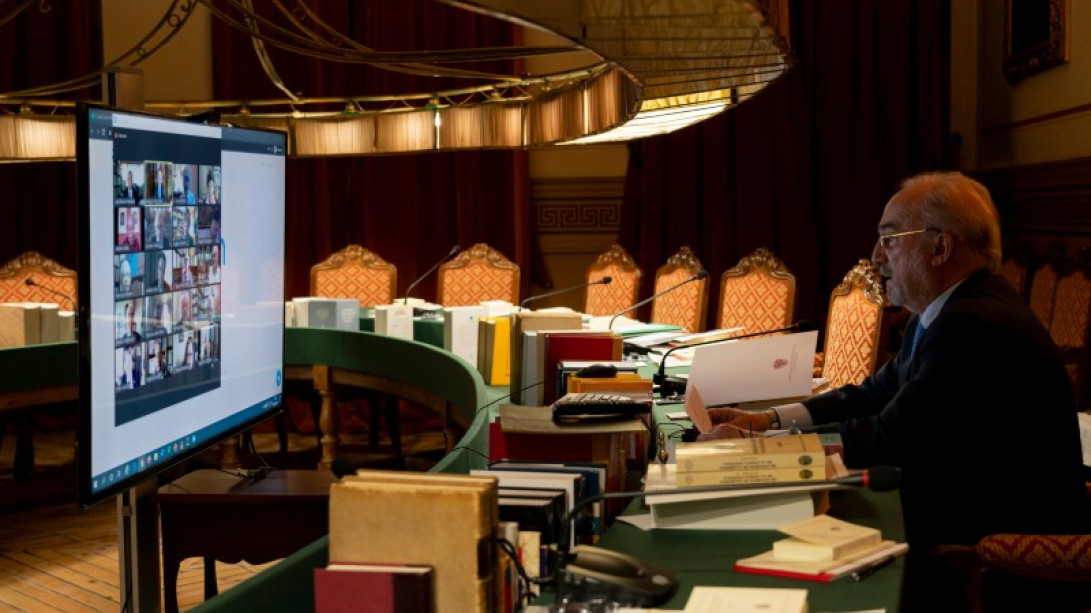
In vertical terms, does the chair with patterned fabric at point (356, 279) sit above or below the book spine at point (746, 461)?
above

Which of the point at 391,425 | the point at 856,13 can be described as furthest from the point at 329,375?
the point at 856,13

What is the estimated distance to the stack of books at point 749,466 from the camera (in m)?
1.94

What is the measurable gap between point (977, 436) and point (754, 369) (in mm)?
650

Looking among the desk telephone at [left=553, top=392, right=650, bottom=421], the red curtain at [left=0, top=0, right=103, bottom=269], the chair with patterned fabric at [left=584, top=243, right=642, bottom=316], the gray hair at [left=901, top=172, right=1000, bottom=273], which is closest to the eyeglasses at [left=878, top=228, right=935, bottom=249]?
the gray hair at [left=901, top=172, right=1000, bottom=273]

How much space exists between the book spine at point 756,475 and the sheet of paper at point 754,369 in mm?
933

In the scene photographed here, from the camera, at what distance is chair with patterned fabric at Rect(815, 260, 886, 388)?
4.19 meters

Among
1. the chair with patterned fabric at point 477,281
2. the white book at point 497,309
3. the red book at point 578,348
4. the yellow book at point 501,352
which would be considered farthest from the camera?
the chair with patterned fabric at point 477,281

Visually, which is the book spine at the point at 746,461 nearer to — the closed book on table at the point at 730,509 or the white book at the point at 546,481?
the closed book on table at the point at 730,509

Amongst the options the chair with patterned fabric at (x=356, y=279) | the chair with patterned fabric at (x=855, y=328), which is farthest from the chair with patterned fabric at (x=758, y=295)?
the chair with patterned fabric at (x=356, y=279)

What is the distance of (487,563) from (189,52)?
699cm

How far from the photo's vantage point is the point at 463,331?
459 cm

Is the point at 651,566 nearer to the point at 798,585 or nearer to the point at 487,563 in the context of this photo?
the point at 798,585

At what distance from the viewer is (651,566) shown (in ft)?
5.33

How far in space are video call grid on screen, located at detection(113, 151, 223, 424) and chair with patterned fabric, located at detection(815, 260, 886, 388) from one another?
254 centimetres
